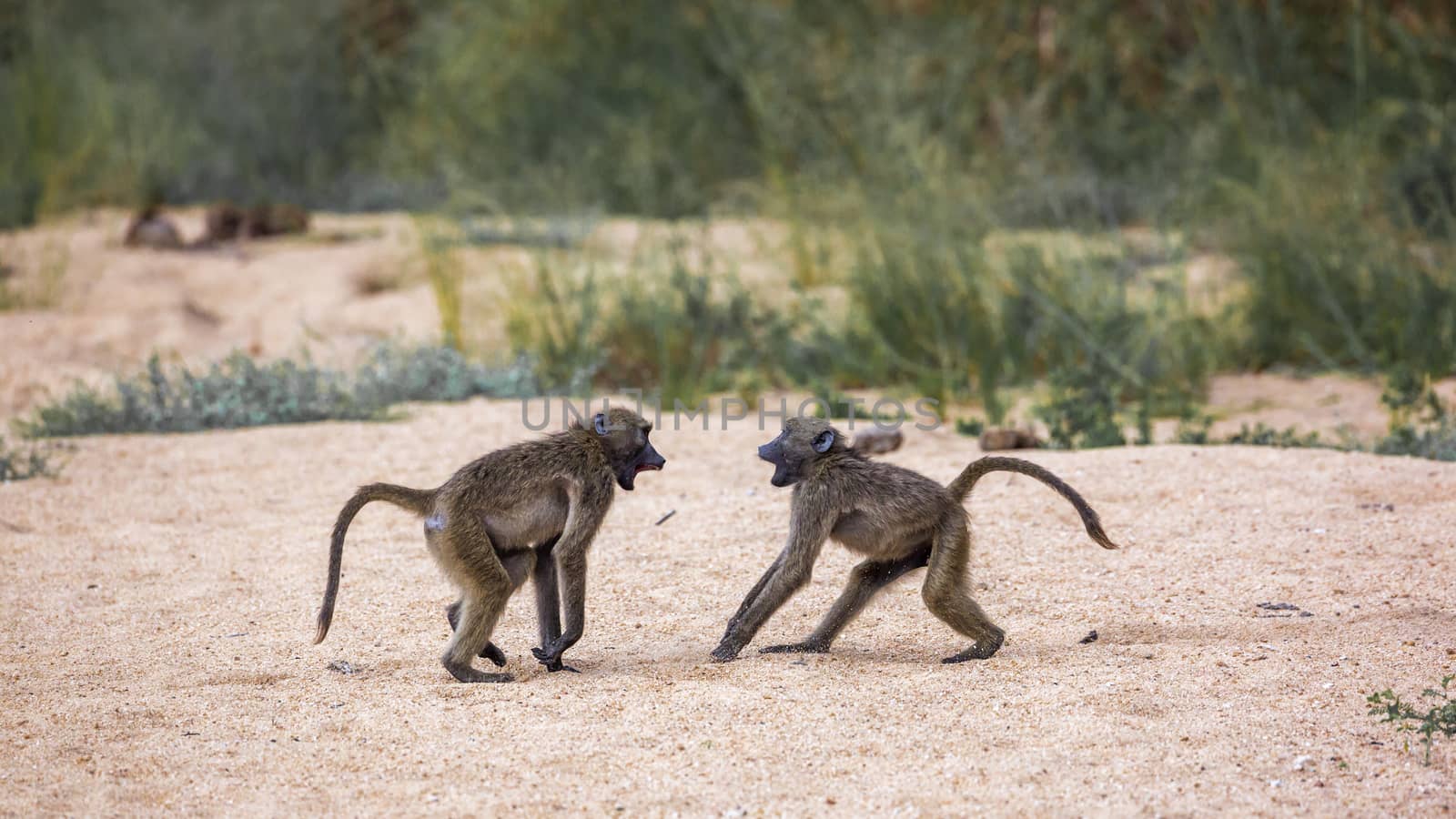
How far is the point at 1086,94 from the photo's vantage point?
51.7 feet

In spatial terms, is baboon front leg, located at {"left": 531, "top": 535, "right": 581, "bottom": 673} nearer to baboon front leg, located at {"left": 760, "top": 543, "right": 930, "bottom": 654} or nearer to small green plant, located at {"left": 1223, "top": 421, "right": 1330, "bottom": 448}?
baboon front leg, located at {"left": 760, "top": 543, "right": 930, "bottom": 654}

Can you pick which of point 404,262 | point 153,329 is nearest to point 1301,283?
point 404,262

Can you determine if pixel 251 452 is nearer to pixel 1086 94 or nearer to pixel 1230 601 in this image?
pixel 1230 601

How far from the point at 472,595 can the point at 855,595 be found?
4.00ft

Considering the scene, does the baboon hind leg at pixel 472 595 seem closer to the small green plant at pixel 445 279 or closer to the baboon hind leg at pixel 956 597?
the baboon hind leg at pixel 956 597

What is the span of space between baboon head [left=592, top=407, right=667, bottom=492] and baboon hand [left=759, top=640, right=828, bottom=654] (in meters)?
0.69

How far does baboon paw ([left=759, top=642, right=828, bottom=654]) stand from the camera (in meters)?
4.73

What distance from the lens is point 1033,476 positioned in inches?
184

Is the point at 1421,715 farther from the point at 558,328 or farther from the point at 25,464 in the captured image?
the point at 558,328

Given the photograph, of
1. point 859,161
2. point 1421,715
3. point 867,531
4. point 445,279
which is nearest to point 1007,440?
point 867,531

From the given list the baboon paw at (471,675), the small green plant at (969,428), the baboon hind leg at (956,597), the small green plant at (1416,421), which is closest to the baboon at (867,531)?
the baboon hind leg at (956,597)

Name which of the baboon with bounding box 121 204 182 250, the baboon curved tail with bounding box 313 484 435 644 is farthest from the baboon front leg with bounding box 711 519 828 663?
the baboon with bounding box 121 204 182 250

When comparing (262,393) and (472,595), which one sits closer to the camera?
(472,595)

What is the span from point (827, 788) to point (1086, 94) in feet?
44.0
